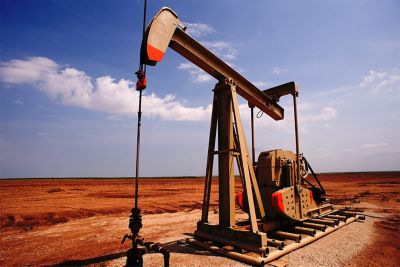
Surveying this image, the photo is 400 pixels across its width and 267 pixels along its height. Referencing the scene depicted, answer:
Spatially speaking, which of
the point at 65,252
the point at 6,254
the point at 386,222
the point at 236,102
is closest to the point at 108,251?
the point at 65,252

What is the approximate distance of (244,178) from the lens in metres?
5.38

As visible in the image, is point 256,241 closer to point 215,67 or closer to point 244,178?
point 244,178

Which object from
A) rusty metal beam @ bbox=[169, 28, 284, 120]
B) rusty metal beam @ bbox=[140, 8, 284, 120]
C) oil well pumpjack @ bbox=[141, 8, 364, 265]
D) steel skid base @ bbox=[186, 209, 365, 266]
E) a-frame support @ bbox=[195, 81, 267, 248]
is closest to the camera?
rusty metal beam @ bbox=[140, 8, 284, 120]

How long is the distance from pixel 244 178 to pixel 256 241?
1.23 meters

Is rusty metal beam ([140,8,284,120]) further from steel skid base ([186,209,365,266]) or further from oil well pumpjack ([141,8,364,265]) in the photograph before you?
steel skid base ([186,209,365,266])

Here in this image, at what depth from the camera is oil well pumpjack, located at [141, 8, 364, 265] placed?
478 cm

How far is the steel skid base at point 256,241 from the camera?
467 centimetres

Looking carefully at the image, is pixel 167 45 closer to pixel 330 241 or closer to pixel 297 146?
pixel 297 146

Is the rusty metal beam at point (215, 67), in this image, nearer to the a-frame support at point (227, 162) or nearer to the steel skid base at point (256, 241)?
the a-frame support at point (227, 162)

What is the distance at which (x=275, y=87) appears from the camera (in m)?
7.42

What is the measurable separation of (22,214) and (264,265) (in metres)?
11.3

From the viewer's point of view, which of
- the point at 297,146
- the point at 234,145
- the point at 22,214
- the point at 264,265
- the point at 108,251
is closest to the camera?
the point at 264,265

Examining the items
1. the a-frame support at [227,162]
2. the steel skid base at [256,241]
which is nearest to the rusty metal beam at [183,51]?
the a-frame support at [227,162]

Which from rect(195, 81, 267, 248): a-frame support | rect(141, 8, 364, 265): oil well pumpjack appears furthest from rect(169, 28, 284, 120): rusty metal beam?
rect(195, 81, 267, 248): a-frame support
